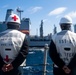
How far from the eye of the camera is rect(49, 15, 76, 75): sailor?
4.50 meters

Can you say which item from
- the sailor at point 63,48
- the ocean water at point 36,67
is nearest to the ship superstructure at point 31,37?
the ocean water at point 36,67

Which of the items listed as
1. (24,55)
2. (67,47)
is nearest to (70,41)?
(67,47)

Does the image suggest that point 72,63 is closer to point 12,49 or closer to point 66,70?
point 66,70

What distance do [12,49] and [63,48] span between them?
0.89m

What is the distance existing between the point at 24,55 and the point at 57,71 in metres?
0.67

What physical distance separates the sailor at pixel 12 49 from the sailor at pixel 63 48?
1.75 ft

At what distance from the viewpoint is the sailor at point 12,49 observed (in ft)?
14.6

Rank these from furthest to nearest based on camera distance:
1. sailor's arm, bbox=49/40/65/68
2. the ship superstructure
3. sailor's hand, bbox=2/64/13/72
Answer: the ship superstructure < sailor's arm, bbox=49/40/65/68 < sailor's hand, bbox=2/64/13/72

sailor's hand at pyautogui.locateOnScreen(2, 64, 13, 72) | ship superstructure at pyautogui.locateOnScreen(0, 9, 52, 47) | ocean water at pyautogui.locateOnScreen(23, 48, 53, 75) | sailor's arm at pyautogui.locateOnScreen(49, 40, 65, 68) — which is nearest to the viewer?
sailor's hand at pyautogui.locateOnScreen(2, 64, 13, 72)

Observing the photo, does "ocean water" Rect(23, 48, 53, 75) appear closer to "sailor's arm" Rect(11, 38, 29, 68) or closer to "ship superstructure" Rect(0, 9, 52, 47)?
"sailor's arm" Rect(11, 38, 29, 68)

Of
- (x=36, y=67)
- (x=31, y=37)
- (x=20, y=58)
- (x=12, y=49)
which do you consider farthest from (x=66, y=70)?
(x=31, y=37)

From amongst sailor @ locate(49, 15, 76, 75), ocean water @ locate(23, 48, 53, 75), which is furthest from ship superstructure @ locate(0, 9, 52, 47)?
sailor @ locate(49, 15, 76, 75)

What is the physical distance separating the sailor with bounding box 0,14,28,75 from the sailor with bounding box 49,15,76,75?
533 mm

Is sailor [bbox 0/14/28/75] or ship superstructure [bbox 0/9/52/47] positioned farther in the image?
ship superstructure [bbox 0/9/52/47]
